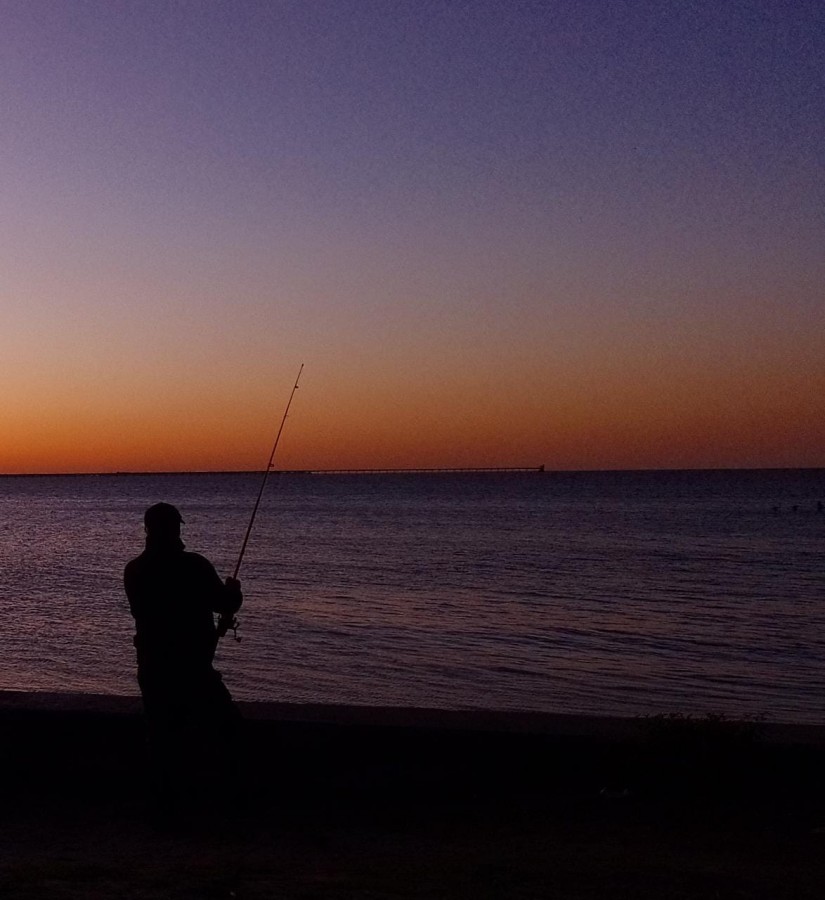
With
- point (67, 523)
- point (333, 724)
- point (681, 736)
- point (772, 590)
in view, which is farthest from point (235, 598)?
point (67, 523)

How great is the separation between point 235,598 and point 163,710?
0.64 m

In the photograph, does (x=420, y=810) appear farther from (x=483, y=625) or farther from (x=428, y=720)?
(x=483, y=625)

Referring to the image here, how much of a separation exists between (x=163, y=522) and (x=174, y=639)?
1.90ft

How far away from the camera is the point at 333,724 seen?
20.6ft

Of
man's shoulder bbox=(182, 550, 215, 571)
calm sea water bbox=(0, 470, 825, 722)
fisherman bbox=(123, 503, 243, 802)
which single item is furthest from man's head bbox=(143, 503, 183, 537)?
calm sea water bbox=(0, 470, 825, 722)

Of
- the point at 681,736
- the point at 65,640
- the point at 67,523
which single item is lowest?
the point at 67,523

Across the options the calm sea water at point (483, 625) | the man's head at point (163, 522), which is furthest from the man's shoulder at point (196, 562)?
the calm sea water at point (483, 625)

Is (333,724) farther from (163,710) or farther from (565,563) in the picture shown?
(565,563)

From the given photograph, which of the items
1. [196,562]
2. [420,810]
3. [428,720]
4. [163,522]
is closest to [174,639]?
[196,562]

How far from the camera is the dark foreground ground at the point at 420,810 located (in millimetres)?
4617

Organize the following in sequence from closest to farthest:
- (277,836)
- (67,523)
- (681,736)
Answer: (277,836), (681,736), (67,523)

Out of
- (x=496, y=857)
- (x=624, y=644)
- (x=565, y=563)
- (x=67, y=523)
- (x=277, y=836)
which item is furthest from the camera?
(x=67, y=523)

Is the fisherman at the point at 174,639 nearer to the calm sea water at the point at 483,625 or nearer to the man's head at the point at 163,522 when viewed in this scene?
the man's head at the point at 163,522

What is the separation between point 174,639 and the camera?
5551mm
